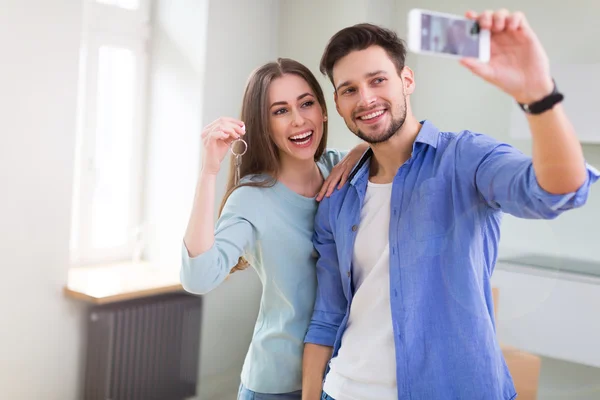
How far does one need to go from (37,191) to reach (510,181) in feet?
6.47

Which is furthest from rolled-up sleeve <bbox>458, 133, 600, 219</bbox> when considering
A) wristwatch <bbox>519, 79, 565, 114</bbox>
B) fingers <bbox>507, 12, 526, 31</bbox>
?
fingers <bbox>507, 12, 526, 31</bbox>

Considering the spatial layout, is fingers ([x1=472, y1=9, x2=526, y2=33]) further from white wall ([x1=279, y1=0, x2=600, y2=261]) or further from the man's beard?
white wall ([x1=279, y1=0, x2=600, y2=261])

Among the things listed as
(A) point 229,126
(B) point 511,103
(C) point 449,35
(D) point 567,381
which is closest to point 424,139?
(A) point 229,126

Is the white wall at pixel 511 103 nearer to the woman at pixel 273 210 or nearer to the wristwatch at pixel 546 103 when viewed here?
the woman at pixel 273 210

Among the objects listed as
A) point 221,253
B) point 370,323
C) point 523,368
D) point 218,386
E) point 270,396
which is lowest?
point 218,386

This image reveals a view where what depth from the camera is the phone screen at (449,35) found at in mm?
629

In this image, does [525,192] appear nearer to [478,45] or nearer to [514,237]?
[478,45]

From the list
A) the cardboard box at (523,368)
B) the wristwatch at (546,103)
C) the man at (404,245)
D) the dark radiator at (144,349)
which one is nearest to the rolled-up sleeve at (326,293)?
the man at (404,245)

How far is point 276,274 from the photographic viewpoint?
1.30 metres

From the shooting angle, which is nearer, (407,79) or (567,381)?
(407,79)

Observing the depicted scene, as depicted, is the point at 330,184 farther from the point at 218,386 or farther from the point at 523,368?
the point at 218,386

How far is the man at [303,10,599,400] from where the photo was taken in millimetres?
1055

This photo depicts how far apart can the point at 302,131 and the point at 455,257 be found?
1.53ft

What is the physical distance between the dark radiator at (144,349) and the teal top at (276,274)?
1.39 meters
